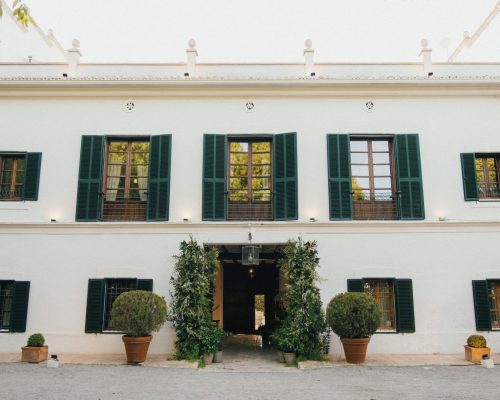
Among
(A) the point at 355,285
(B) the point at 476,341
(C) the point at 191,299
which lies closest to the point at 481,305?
(B) the point at 476,341

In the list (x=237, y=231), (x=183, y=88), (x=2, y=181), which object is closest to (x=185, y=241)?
(x=237, y=231)

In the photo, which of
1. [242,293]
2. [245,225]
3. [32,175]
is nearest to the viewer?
[245,225]

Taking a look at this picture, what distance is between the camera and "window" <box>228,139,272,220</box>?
10.4 metres

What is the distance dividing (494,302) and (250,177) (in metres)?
6.45

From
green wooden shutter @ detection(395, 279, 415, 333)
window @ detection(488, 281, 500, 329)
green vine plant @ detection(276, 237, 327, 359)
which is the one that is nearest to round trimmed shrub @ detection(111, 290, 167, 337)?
green vine plant @ detection(276, 237, 327, 359)

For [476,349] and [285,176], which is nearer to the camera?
[476,349]

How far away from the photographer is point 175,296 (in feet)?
30.8

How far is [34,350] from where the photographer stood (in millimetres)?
8805

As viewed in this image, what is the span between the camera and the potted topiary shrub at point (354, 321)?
28.1 ft

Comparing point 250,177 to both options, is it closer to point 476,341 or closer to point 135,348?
point 135,348

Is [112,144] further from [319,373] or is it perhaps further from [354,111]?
[319,373]
